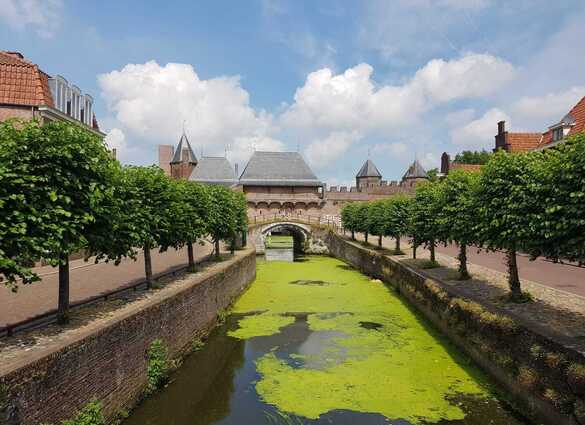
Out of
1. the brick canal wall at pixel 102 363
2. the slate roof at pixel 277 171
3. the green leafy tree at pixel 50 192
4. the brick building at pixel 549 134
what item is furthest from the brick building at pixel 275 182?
the green leafy tree at pixel 50 192

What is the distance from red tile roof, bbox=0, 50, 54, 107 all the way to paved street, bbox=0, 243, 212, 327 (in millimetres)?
8546

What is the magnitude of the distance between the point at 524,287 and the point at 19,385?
14853 millimetres

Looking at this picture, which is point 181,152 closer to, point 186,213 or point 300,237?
point 300,237

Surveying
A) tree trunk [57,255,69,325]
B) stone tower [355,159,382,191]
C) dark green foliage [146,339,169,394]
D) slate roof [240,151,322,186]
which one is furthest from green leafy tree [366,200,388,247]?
stone tower [355,159,382,191]

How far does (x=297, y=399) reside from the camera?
9570 millimetres

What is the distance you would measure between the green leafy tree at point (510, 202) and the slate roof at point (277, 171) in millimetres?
40233

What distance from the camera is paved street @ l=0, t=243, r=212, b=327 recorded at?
1095 cm

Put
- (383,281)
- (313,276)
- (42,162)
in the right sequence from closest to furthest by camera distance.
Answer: (42,162) < (383,281) < (313,276)

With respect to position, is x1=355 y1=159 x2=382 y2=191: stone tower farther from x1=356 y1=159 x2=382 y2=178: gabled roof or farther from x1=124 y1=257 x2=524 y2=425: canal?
x1=124 y1=257 x2=524 y2=425: canal

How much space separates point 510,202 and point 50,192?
Answer: 11024 mm

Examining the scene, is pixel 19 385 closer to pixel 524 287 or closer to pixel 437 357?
pixel 437 357

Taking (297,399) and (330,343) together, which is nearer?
(297,399)

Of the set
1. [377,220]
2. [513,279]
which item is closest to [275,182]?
[377,220]

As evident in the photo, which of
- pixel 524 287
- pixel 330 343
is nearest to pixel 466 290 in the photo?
pixel 524 287
